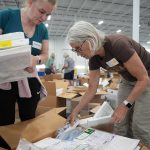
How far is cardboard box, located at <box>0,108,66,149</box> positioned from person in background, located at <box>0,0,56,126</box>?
10 centimetres

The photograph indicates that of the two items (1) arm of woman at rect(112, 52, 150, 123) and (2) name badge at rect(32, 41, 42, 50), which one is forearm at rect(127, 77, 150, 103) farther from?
(2) name badge at rect(32, 41, 42, 50)

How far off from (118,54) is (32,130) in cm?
57

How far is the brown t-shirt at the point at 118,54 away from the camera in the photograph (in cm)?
119

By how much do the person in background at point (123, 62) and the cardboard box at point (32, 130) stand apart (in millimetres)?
114

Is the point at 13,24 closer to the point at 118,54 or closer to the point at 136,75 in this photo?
the point at 118,54

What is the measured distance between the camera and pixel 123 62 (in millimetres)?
1218

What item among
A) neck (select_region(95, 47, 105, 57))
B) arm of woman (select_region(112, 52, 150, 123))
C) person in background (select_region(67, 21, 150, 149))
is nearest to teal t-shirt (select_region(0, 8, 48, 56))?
person in background (select_region(67, 21, 150, 149))

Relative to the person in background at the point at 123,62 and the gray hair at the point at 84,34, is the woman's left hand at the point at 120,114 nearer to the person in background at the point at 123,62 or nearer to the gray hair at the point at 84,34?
the person in background at the point at 123,62

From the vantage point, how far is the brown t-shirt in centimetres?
119

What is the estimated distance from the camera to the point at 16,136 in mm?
1118

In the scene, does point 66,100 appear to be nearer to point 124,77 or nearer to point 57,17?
point 124,77

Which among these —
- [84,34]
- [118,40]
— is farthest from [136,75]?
[84,34]

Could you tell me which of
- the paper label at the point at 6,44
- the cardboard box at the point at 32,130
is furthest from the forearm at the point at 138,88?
the paper label at the point at 6,44

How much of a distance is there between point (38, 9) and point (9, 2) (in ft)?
23.2
